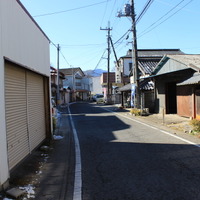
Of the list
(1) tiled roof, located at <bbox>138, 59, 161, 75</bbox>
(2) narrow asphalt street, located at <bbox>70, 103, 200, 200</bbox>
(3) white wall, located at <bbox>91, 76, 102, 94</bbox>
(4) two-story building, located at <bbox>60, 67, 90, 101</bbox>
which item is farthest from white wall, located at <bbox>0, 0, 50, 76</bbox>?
(3) white wall, located at <bbox>91, 76, 102, 94</bbox>

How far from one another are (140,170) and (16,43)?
4307 millimetres

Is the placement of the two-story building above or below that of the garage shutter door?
above

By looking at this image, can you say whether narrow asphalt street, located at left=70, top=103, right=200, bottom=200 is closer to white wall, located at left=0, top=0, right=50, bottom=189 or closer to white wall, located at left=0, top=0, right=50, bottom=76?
white wall, located at left=0, top=0, right=50, bottom=189

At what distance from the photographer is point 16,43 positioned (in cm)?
524

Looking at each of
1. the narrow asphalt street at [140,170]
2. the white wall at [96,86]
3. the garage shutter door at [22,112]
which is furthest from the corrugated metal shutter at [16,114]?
the white wall at [96,86]

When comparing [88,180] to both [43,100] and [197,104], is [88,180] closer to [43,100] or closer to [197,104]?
[43,100]

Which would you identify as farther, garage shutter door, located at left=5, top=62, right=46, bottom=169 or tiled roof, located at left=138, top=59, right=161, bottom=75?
tiled roof, located at left=138, top=59, right=161, bottom=75

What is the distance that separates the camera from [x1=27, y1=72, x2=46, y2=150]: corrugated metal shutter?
22.7 ft

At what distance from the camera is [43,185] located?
15.1ft

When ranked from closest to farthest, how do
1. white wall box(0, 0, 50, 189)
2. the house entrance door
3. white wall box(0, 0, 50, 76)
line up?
white wall box(0, 0, 50, 189)
white wall box(0, 0, 50, 76)
the house entrance door

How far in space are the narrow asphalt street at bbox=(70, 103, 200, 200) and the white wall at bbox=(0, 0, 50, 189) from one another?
195cm

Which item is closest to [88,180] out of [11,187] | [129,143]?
[11,187]

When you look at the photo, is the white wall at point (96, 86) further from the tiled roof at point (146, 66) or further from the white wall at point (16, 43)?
the white wall at point (16, 43)

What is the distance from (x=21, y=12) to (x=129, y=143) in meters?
5.65
